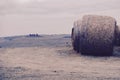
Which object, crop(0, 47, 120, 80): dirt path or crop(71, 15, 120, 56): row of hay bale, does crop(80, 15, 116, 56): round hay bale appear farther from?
crop(0, 47, 120, 80): dirt path

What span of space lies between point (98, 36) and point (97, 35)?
0.06 metres

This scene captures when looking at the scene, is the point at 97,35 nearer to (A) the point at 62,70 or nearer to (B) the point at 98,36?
(B) the point at 98,36

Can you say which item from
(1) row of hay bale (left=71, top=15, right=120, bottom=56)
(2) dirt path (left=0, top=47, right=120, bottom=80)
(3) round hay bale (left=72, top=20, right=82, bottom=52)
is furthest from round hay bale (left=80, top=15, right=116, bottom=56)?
(2) dirt path (left=0, top=47, right=120, bottom=80)

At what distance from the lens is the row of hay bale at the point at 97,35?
15.6 meters

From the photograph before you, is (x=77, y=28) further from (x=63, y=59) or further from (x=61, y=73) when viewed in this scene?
(x=61, y=73)

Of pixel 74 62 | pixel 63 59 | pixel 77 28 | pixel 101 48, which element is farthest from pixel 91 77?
pixel 77 28

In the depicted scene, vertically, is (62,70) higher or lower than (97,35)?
lower

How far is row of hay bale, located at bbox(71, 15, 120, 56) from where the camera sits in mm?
15609

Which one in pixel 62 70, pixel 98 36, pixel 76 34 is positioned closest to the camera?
pixel 62 70

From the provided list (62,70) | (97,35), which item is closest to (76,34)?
(97,35)

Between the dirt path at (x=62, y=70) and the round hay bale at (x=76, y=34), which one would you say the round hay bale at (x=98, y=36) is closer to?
the round hay bale at (x=76, y=34)

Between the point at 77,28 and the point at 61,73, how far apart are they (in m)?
6.05

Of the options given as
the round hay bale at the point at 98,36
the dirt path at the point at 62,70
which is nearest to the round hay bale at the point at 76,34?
the round hay bale at the point at 98,36

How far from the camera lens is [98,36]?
615 inches
